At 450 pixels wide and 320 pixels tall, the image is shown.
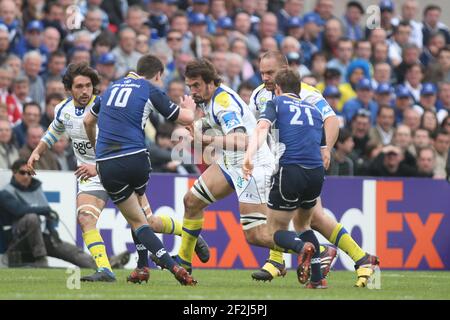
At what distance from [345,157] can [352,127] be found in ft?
3.79

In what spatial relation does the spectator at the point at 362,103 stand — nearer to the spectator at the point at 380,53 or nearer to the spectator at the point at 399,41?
the spectator at the point at 380,53

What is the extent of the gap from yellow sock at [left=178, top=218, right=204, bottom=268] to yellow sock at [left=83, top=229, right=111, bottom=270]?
88 cm

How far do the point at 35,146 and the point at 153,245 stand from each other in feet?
17.8

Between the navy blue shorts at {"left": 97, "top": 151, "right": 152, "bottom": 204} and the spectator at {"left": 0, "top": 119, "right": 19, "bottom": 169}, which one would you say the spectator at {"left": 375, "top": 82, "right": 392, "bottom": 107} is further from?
the navy blue shorts at {"left": 97, "top": 151, "right": 152, "bottom": 204}

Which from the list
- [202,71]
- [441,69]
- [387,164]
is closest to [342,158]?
[387,164]

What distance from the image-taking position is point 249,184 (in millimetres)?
12688

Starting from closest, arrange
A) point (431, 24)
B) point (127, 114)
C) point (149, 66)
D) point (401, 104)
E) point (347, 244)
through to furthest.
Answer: point (127, 114)
point (149, 66)
point (347, 244)
point (401, 104)
point (431, 24)

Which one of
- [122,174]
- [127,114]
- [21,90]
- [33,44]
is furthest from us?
[33,44]

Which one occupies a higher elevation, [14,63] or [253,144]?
[14,63]

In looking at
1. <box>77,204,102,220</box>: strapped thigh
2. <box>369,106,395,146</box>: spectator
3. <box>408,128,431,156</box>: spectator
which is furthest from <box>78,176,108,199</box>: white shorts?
<box>369,106,395,146</box>: spectator

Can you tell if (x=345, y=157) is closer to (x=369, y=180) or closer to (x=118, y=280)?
(x=369, y=180)

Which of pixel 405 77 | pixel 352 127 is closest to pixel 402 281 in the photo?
pixel 352 127

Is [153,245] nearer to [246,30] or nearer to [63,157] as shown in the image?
[63,157]

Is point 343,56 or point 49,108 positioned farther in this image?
point 343,56
